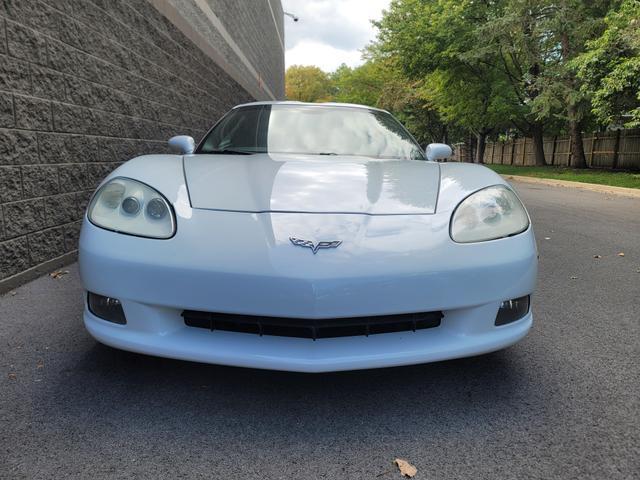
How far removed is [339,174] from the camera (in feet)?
7.78

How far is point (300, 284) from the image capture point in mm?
1692

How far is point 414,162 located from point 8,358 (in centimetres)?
234

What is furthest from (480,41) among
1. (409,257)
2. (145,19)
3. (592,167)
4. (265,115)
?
(409,257)

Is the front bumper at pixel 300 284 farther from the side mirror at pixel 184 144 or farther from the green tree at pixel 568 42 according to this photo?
the green tree at pixel 568 42

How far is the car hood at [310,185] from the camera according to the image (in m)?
2.01

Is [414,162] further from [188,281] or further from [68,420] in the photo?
[68,420]

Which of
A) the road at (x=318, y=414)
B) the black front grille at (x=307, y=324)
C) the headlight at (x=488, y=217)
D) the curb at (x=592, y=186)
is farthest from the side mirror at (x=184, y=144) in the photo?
the curb at (x=592, y=186)

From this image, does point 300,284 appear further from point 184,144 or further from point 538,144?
point 538,144

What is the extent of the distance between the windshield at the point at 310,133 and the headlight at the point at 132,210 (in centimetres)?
107

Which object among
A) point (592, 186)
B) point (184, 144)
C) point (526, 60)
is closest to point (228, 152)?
point (184, 144)

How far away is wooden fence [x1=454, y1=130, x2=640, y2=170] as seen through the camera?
19.1m

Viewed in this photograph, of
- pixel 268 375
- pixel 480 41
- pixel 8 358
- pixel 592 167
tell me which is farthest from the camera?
pixel 592 167

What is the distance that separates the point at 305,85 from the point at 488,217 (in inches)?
2761

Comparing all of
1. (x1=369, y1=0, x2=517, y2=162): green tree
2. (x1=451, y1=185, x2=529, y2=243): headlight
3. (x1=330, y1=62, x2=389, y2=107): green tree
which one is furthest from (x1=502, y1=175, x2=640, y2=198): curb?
(x1=330, y1=62, x2=389, y2=107): green tree
